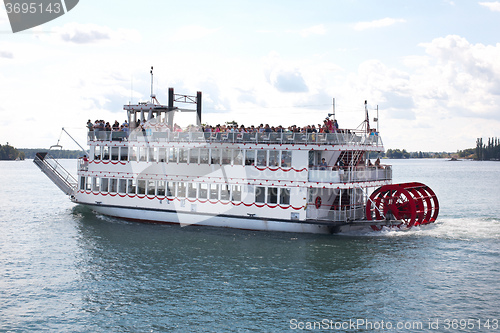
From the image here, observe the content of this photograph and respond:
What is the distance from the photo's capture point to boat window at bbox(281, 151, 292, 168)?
96.1ft

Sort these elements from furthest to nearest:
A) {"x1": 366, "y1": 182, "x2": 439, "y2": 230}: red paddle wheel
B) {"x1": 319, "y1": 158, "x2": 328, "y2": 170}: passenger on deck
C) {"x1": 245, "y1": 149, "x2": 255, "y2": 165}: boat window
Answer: {"x1": 245, "y1": 149, "x2": 255, "y2": 165}: boat window → {"x1": 366, "y1": 182, "x2": 439, "y2": 230}: red paddle wheel → {"x1": 319, "y1": 158, "x2": 328, "y2": 170}: passenger on deck

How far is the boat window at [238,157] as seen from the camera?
3061 centimetres

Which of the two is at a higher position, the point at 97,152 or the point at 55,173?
the point at 97,152

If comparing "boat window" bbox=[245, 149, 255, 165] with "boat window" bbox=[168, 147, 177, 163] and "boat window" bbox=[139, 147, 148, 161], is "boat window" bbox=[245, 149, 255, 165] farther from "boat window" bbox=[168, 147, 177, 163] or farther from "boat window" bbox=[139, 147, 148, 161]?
"boat window" bbox=[139, 147, 148, 161]

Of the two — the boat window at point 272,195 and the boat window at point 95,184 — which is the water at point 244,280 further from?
the boat window at point 95,184

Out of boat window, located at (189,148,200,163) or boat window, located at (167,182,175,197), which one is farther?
boat window, located at (167,182,175,197)

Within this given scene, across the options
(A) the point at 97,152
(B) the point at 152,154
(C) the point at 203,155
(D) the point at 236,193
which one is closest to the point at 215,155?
(C) the point at 203,155

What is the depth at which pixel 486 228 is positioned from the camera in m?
32.8

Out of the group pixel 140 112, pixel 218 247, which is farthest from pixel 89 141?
pixel 218 247

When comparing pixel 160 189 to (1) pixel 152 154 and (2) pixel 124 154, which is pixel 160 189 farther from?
(2) pixel 124 154

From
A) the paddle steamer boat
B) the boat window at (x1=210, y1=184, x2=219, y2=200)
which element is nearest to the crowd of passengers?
the paddle steamer boat

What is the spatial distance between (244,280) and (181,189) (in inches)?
484

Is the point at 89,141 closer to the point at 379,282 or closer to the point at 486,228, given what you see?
the point at 379,282

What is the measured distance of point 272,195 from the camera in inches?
1161
